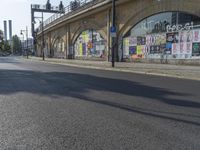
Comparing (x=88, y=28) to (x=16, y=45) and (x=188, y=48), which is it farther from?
(x=16, y=45)

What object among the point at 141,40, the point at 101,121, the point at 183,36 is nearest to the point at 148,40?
the point at 141,40

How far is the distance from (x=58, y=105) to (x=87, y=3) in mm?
32818

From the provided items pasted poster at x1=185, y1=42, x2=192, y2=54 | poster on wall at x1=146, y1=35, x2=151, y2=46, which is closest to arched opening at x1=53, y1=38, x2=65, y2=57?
poster on wall at x1=146, y1=35, x2=151, y2=46

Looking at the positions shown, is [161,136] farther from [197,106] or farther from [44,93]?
[44,93]

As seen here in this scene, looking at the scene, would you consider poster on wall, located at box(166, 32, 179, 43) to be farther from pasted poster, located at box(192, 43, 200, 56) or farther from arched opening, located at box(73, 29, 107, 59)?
arched opening, located at box(73, 29, 107, 59)

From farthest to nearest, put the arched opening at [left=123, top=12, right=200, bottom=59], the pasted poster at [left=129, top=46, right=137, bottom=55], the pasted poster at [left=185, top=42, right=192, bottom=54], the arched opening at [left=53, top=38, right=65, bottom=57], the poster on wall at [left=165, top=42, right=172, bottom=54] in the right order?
1. the arched opening at [left=53, top=38, right=65, bottom=57]
2. the pasted poster at [left=129, top=46, right=137, bottom=55]
3. the poster on wall at [left=165, top=42, right=172, bottom=54]
4. the pasted poster at [left=185, top=42, right=192, bottom=54]
5. the arched opening at [left=123, top=12, right=200, bottom=59]

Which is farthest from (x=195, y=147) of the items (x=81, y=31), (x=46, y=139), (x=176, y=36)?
(x=81, y=31)

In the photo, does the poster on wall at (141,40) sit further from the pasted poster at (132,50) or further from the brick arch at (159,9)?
the brick arch at (159,9)

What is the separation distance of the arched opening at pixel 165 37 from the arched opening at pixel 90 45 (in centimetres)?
615

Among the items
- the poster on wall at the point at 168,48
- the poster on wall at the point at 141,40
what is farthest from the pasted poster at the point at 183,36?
the poster on wall at the point at 141,40

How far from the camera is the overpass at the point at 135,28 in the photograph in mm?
26094

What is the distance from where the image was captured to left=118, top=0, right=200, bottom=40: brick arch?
24.9 metres

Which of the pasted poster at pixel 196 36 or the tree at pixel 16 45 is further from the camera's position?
the tree at pixel 16 45

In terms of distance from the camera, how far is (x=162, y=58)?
29.3m
